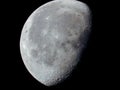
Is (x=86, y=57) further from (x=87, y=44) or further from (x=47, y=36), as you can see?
(x=47, y=36)

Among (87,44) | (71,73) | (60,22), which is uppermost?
(60,22)

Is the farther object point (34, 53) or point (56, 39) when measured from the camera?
point (34, 53)

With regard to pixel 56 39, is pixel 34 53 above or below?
below

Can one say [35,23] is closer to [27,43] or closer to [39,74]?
[27,43]

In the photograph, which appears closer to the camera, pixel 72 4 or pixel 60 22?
pixel 60 22

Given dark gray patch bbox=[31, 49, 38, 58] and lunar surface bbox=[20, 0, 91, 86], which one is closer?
lunar surface bbox=[20, 0, 91, 86]

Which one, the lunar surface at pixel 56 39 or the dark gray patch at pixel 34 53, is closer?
the lunar surface at pixel 56 39

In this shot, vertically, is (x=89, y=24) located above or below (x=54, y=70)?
above

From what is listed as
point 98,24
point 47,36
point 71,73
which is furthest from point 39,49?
point 98,24
